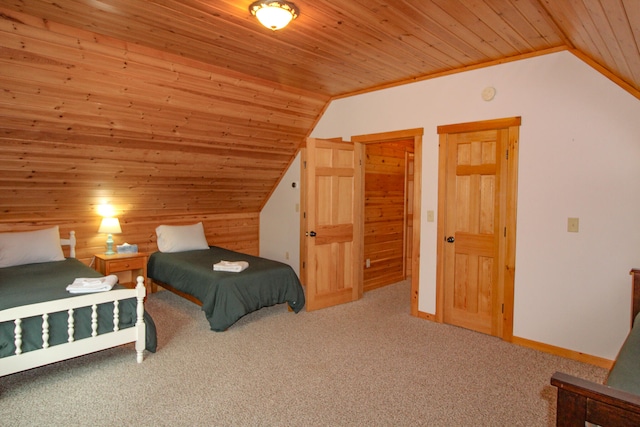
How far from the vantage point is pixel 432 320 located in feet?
13.4

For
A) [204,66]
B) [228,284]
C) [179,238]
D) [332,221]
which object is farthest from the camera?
[179,238]

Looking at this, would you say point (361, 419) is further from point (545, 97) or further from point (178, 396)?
point (545, 97)

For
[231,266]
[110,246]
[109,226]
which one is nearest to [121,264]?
[110,246]

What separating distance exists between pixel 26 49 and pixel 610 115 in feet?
13.9

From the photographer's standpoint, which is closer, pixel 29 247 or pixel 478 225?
pixel 478 225

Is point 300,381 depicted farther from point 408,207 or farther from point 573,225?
point 408,207

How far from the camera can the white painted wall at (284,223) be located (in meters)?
5.63

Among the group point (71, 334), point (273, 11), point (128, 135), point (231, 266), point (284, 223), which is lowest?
point (71, 334)

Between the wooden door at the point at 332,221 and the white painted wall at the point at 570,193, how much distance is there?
1.35 meters

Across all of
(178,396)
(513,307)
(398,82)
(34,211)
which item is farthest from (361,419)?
(34,211)

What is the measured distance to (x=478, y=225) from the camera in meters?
3.79

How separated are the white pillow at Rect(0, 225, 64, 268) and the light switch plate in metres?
4.82

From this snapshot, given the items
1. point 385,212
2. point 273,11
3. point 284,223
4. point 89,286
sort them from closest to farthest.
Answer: point 273,11
point 89,286
point 385,212
point 284,223

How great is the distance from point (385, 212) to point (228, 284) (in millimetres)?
2535
